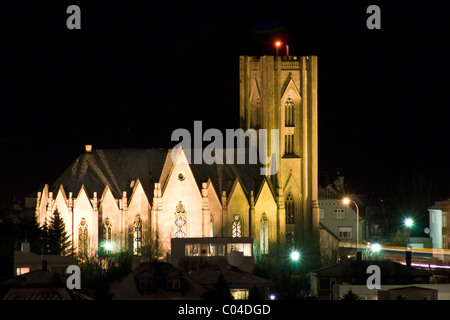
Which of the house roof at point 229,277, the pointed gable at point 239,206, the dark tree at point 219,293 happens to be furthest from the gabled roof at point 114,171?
the dark tree at point 219,293

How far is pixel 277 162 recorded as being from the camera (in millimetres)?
138250

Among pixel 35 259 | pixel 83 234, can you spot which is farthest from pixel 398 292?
pixel 83 234

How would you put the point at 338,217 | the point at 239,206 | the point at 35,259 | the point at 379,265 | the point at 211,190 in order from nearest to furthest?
the point at 379,265
the point at 35,259
the point at 211,190
the point at 239,206
the point at 338,217

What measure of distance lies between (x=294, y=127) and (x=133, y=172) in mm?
17353

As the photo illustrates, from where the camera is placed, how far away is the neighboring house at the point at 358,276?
94.5 metres

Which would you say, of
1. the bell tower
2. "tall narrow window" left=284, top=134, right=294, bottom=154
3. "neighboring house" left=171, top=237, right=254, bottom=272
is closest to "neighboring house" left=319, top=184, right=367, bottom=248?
the bell tower

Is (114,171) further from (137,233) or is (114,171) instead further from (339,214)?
(339,214)

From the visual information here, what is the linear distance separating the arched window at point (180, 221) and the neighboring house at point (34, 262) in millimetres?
22137

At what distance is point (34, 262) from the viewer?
338 feet

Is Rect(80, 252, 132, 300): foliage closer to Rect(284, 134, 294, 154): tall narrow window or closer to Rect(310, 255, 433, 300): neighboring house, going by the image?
Rect(310, 255, 433, 300): neighboring house

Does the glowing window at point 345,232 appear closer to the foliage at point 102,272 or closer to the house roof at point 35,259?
the foliage at point 102,272

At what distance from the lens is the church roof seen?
135 m
